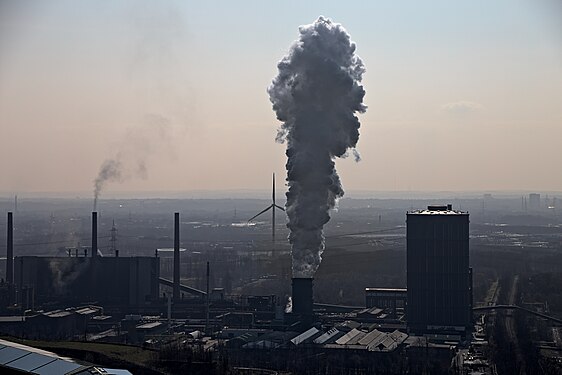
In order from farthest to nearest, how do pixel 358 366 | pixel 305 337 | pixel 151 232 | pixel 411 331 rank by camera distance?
pixel 151 232 → pixel 411 331 → pixel 305 337 → pixel 358 366

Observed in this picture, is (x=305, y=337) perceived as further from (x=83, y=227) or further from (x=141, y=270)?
(x=83, y=227)

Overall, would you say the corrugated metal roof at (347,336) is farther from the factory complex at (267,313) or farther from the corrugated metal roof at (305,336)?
the corrugated metal roof at (305,336)

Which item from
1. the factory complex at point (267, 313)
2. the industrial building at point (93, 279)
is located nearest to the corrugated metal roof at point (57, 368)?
the factory complex at point (267, 313)

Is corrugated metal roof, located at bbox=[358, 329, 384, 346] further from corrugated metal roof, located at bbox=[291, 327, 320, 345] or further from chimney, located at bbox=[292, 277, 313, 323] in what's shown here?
chimney, located at bbox=[292, 277, 313, 323]

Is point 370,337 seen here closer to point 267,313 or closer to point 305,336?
point 305,336

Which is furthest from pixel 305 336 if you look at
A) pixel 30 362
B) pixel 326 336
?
pixel 30 362

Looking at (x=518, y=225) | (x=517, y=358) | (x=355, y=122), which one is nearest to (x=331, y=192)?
(x=355, y=122)
